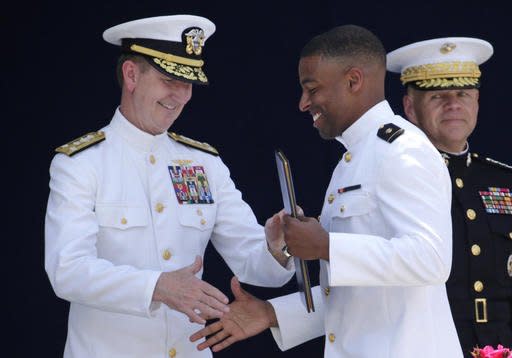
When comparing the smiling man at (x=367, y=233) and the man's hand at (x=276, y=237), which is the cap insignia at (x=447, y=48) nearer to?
the smiling man at (x=367, y=233)

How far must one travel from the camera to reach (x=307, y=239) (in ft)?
8.90

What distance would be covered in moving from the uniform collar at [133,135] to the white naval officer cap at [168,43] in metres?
0.19

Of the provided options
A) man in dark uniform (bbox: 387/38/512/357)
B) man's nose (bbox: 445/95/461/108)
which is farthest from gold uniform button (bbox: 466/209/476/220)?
man's nose (bbox: 445/95/461/108)

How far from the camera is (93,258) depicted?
9.82 feet

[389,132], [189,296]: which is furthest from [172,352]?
[389,132]

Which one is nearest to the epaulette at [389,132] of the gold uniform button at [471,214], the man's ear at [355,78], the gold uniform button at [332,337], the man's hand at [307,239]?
the man's ear at [355,78]

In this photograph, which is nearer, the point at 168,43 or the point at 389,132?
the point at 389,132

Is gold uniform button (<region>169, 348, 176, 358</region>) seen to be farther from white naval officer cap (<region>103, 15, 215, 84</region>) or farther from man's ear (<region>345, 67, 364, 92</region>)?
man's ear (<region>345, 67, 364, 92</region>)

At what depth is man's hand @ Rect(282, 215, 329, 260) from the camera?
2699 millimetres

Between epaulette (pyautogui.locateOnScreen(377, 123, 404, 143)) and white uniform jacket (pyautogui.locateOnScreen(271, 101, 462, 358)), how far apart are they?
0.5 inches

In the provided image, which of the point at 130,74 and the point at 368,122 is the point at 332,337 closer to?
the point at 368,122

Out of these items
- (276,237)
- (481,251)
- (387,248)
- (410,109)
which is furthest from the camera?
(410,109)

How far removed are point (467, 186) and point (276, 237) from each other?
907 millimetres

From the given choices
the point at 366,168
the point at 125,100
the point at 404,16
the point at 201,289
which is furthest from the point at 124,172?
the point at 404,16
